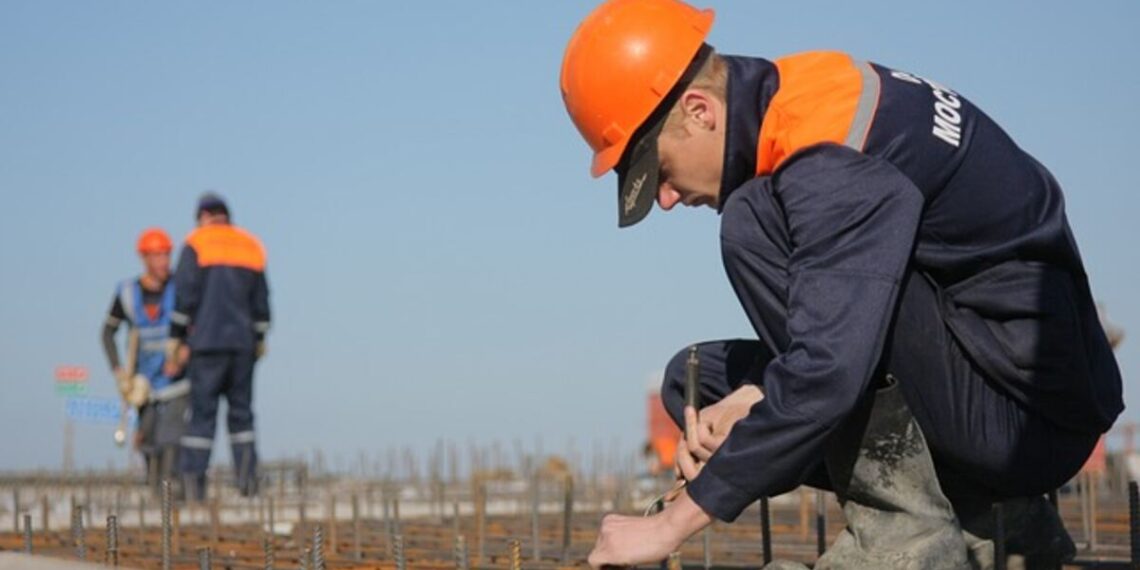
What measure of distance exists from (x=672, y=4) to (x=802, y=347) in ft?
2.78

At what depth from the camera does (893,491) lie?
3.51 meters

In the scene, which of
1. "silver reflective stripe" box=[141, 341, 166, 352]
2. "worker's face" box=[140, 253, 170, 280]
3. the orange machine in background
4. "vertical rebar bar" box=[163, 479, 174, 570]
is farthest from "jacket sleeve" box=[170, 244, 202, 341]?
the orange machine in background

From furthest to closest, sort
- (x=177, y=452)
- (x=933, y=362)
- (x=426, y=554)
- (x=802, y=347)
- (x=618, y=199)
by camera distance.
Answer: (x=177, y=452) → (x=426, y=554) → (x=618, y=199) → (x=933, y=362) → (x=802, y=347)

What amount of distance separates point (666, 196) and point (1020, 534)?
3.23ft

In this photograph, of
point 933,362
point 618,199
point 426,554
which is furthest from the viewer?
point 426,554

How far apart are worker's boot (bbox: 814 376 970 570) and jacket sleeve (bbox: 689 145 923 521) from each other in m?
0.17

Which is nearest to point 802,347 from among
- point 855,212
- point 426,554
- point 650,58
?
point 855,212

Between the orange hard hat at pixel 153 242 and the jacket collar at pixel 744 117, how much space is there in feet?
30.2

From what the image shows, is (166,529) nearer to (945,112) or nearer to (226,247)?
(945,112)

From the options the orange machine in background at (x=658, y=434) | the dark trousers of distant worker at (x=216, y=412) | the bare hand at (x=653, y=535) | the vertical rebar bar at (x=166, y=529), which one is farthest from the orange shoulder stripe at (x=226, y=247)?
the orange machine in background at (x=658, y=434)

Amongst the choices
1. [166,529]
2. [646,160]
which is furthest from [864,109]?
[166,529]

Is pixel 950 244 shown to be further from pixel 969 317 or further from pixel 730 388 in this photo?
pixel 730 388

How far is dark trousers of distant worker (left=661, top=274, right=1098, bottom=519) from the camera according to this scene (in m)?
3.47

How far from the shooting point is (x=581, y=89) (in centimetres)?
376
